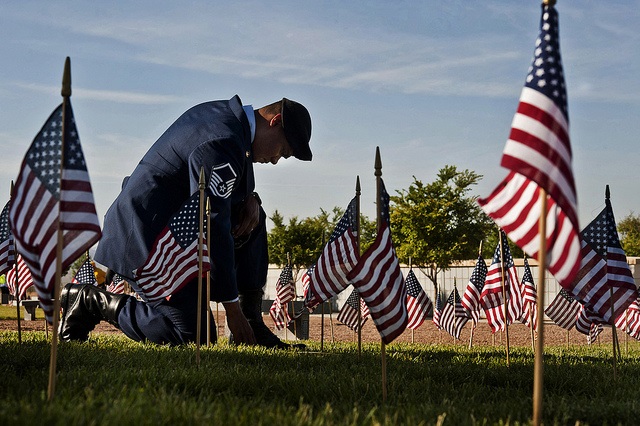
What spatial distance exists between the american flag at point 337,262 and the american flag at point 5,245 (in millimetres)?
3904

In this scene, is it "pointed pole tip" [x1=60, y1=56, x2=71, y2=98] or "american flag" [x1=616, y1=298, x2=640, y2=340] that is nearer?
"pointed pole tip" [x1=60, y1=56, x2=71, y2=98]

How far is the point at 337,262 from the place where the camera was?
826 centimetres

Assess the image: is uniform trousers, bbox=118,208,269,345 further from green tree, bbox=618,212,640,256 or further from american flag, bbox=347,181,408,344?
green tree, bbox=618,212,640,256

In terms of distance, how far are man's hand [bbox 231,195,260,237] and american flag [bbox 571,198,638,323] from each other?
323 centimetres

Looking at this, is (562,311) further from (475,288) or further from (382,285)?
(382,285)

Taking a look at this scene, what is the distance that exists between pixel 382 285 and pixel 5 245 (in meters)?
6.13

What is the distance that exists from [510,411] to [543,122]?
165 cm

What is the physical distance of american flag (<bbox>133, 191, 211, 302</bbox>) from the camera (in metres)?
7.32

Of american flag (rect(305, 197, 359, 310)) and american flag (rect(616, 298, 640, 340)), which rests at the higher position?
american flag (rect(305, 197, 359, 310))

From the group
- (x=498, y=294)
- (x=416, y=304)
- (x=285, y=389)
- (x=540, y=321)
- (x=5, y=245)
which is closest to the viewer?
(x=540, y=321)

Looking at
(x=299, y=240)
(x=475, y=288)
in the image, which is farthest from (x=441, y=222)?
(x=475, y=288)

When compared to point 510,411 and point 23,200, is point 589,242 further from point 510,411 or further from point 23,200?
point 23,200

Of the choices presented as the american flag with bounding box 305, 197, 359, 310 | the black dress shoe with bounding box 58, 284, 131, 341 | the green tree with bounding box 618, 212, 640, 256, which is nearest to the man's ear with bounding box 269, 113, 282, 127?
the american flag with bounding box 305, 197, 359, 310

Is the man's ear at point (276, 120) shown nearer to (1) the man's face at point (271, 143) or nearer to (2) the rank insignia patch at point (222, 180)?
(1) the man's face at point (271, 143)
